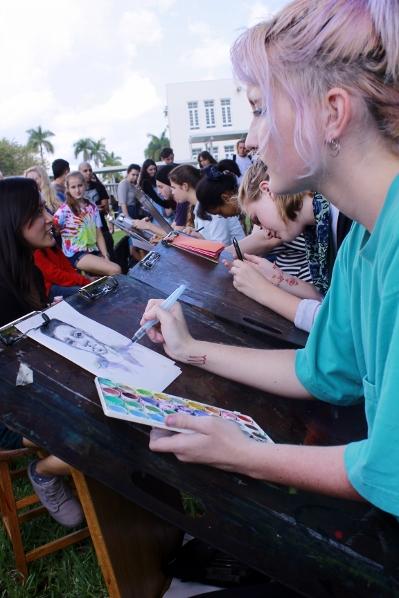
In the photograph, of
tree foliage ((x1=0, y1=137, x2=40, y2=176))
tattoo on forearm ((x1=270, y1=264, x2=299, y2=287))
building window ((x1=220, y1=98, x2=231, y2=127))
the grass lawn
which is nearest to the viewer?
the grass lawn

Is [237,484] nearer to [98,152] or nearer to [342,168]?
[342,168]

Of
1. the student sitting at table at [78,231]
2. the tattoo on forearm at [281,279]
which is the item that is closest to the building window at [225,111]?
the student sitting at table at [78,231]

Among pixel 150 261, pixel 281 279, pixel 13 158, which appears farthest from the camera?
pixel 13 158

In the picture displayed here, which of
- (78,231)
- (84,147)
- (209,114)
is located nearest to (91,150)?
(84,147)

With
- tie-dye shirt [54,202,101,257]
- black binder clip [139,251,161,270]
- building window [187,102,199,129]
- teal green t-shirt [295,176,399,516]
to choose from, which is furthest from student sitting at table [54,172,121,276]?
building window [187,102,199,129]

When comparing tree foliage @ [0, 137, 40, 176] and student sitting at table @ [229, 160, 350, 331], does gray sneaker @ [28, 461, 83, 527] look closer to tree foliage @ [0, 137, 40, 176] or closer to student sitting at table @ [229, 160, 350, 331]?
student sitting at table @ [229, 160, 350, 331]

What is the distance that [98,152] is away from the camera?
190ft

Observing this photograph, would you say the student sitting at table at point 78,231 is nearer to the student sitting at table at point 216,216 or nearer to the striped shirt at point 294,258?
the student sitting at table at point 216,216

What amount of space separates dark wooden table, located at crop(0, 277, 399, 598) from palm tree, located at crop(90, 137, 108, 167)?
59392 millimetres

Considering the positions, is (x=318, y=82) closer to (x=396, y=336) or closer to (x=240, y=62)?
(x=240, y=62)

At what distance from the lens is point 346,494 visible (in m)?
0.76

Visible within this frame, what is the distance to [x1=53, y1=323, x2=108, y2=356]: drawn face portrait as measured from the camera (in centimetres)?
123

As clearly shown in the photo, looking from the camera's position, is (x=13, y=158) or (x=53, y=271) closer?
(x=53, y=271)

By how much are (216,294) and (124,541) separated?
2.96 ft
